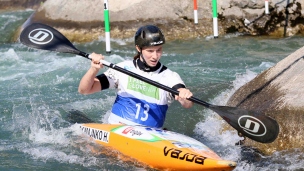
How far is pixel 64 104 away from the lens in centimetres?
699

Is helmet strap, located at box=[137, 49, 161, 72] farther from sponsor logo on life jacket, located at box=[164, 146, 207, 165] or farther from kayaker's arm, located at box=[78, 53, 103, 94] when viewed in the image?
sponsor logo on life jacket, located at box=[164, 146, 207, 165]

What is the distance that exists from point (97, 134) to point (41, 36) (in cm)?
116

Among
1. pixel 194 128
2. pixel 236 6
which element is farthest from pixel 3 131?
pixel 236 6

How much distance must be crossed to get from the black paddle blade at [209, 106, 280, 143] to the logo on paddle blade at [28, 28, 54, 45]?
5.83 feet

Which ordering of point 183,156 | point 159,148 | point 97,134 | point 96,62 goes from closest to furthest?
point 183,156
point 159,148
point 96,62
point 97,134

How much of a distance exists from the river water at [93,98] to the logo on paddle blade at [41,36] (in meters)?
0.87

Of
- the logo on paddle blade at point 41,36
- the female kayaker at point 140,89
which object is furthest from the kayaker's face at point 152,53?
the logo on paddle blade at point 41,36

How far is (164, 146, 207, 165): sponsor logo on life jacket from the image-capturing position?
167 inches

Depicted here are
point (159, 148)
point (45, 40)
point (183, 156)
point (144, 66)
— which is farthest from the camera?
point (45, 40)

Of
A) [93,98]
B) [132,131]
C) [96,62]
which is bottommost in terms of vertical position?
[93,98]

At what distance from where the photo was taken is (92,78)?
473 centimetres

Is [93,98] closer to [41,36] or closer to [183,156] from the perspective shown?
[41,36]

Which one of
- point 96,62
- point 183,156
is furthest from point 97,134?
point 183,156

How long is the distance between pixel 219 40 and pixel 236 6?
0.93 meters
